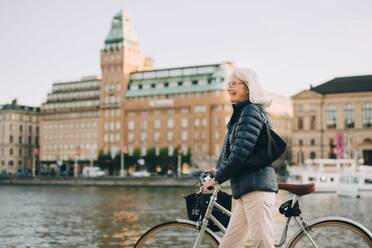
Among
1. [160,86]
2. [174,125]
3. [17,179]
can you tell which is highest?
[160,86]

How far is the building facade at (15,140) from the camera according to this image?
158 meters

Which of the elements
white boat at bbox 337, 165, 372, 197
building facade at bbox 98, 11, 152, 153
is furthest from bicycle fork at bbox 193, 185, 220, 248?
building facade at bbox 98, 11, 152, 153

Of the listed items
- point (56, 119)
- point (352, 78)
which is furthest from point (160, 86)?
point (352, 78)

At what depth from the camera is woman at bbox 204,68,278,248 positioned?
6.11 meters

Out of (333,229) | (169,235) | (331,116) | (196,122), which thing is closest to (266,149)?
(333,229)

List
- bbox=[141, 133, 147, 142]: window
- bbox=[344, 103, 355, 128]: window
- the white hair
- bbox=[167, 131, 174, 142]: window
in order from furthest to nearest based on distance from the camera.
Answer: bbox=[141, 133, 147, 142]: window, bbox=[167, 131, 174, 142]: window, bbox=[344, 103, 355, 128]: window, the white hair

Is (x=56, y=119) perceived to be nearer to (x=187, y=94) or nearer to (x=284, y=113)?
(x=187, y=94)

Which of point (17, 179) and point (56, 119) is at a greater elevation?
point (56, 119)

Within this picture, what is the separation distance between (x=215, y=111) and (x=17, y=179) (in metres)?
40.0

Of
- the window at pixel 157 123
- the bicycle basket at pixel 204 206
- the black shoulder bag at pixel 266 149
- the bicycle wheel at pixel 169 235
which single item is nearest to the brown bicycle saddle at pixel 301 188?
the black shoulder bag at pixel 266 149

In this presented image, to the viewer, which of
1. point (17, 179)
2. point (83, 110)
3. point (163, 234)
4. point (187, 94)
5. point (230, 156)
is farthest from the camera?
point (83, 110)

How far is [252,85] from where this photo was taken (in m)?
6.39

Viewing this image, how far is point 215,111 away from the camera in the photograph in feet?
411

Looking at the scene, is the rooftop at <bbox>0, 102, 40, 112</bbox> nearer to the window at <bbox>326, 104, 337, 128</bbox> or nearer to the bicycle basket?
the window at <bbox>326, 104, 337, 128</bbox>
